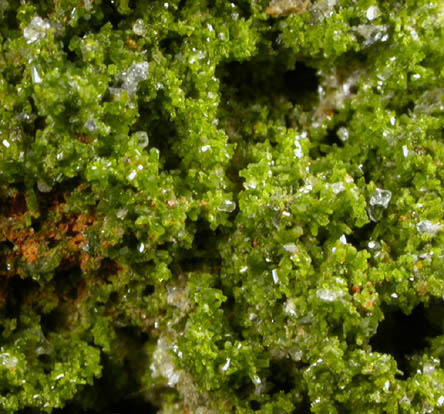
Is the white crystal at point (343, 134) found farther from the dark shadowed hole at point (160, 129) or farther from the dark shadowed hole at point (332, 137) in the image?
the dark shadowed hole at point (160, 129)

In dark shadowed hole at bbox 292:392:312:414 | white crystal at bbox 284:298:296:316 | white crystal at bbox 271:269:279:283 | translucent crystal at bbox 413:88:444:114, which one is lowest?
dark shadowed hole at bbox 292:392:312:414

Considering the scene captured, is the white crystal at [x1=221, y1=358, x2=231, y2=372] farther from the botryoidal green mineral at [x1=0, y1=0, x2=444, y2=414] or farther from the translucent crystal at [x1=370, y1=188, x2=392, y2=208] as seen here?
the translucent crystal at [x1=370, y1=188, x2=392, y2=208]

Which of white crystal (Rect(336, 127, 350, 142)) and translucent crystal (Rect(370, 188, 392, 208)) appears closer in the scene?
translucent crystal (Rect(370, 188, 392, 208))

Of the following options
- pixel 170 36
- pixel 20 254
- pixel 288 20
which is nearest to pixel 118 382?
pixel 20 254

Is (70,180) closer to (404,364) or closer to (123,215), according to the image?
(123,215)

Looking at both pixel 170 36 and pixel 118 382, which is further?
pixel 118 382

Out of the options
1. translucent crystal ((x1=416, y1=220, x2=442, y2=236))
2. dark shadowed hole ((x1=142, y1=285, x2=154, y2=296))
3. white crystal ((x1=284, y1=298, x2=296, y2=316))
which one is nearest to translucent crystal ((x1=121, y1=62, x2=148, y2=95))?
dark shadowed hole ((x1=142, y1=285, x2=154, y2=296))

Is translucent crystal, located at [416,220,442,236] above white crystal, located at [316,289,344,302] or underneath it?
above
